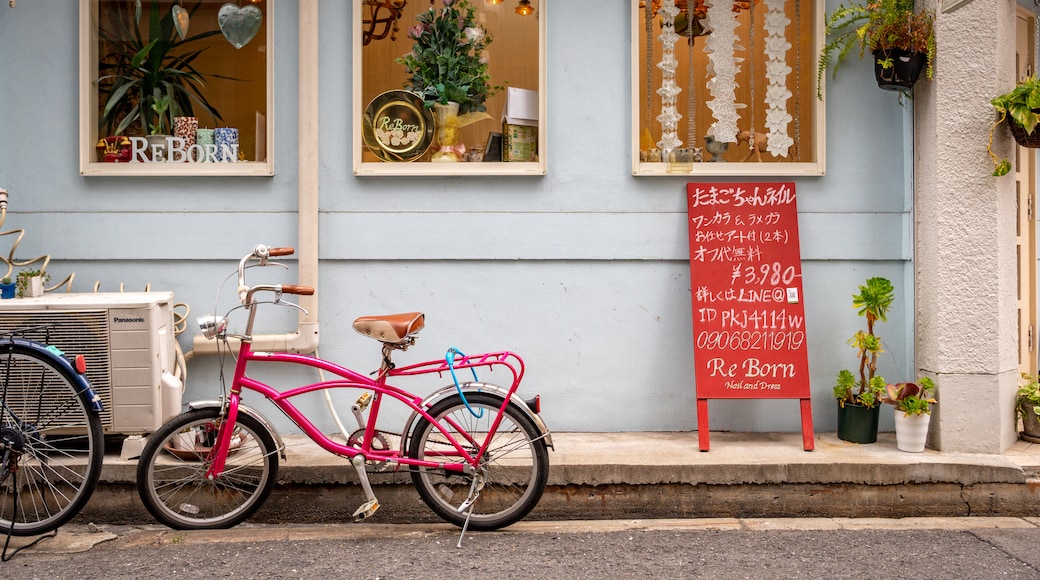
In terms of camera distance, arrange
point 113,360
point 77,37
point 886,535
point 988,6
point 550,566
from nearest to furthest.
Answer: point 550,566 → point 886,535 → point 113,360 → point 988,6 → point 77,37

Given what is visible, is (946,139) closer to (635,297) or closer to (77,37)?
(635,297)

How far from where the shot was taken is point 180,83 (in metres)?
6.01

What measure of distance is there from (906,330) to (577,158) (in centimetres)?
245

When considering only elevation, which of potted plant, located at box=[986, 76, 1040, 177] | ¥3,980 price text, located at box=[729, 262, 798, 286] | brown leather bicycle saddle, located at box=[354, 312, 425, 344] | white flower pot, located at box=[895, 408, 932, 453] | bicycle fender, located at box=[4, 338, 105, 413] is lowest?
white flower pot, located at box=[895, 408, 932, 453]

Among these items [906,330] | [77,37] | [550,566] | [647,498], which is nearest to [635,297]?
[647,498]

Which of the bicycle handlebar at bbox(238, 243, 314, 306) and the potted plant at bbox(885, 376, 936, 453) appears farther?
the potted plant at bbox(885, 376, 936, 453)

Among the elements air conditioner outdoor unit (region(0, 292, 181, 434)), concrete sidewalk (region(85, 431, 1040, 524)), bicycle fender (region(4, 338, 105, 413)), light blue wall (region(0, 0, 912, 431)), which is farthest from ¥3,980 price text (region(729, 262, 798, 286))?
bicycle fender (region(4, 338, 105, 413))

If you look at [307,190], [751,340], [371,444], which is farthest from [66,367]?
[751,340]

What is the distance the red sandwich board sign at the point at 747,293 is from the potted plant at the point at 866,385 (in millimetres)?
317

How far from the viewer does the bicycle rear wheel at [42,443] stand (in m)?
4.39

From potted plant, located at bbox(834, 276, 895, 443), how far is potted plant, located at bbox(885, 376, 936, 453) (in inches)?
5.0

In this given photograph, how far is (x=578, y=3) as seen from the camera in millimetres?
5824

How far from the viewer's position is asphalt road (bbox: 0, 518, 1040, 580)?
4.11 m

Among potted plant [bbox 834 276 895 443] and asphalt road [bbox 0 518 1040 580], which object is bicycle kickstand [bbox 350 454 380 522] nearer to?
asphalt road [bbox 0 518 1040 580]
